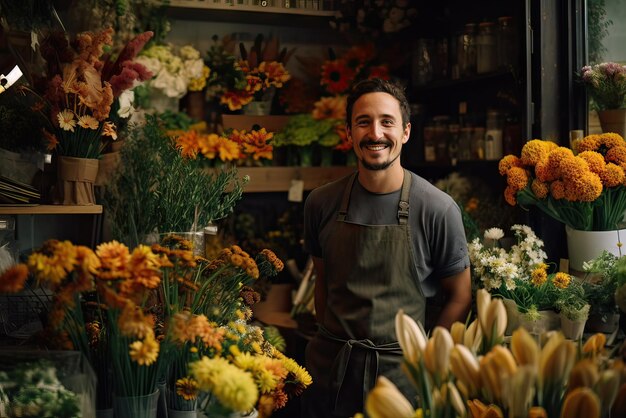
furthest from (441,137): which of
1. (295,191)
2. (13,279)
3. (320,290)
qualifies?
(13,279)

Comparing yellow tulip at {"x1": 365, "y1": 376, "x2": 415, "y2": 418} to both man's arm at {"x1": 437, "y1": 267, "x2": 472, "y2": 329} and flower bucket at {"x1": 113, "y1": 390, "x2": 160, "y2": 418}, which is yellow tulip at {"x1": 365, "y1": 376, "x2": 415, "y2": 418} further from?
man's arm at {"x1": 437, "y1": 267, "x2": 472, "y2": 329}

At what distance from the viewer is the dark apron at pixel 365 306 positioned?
2.49 m

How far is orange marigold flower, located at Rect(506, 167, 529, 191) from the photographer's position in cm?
280

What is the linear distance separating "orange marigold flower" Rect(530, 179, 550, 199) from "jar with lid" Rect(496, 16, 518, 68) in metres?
0.71

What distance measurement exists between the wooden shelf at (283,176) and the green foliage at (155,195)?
6.75 ft

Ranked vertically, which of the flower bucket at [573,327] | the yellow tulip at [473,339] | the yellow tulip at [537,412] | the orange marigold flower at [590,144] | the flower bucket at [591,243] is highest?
the orange marigold flower at [590,144]

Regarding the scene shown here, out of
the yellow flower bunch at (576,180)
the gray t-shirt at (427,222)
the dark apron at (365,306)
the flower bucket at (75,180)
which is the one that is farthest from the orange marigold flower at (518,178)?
the flower bucket at (75,180)

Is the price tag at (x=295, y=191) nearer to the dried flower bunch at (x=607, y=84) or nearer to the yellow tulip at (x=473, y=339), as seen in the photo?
the dried flower bunch at (x=607, y=84)

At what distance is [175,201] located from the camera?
188cm

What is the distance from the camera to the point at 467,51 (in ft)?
12.1

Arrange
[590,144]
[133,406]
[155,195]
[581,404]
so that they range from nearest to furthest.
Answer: [581,404] → [133,406] → [155,195] → [590,144]

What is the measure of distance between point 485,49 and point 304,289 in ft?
5.20

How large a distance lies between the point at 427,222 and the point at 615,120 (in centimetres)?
93

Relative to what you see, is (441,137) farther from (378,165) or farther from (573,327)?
(573,327)
